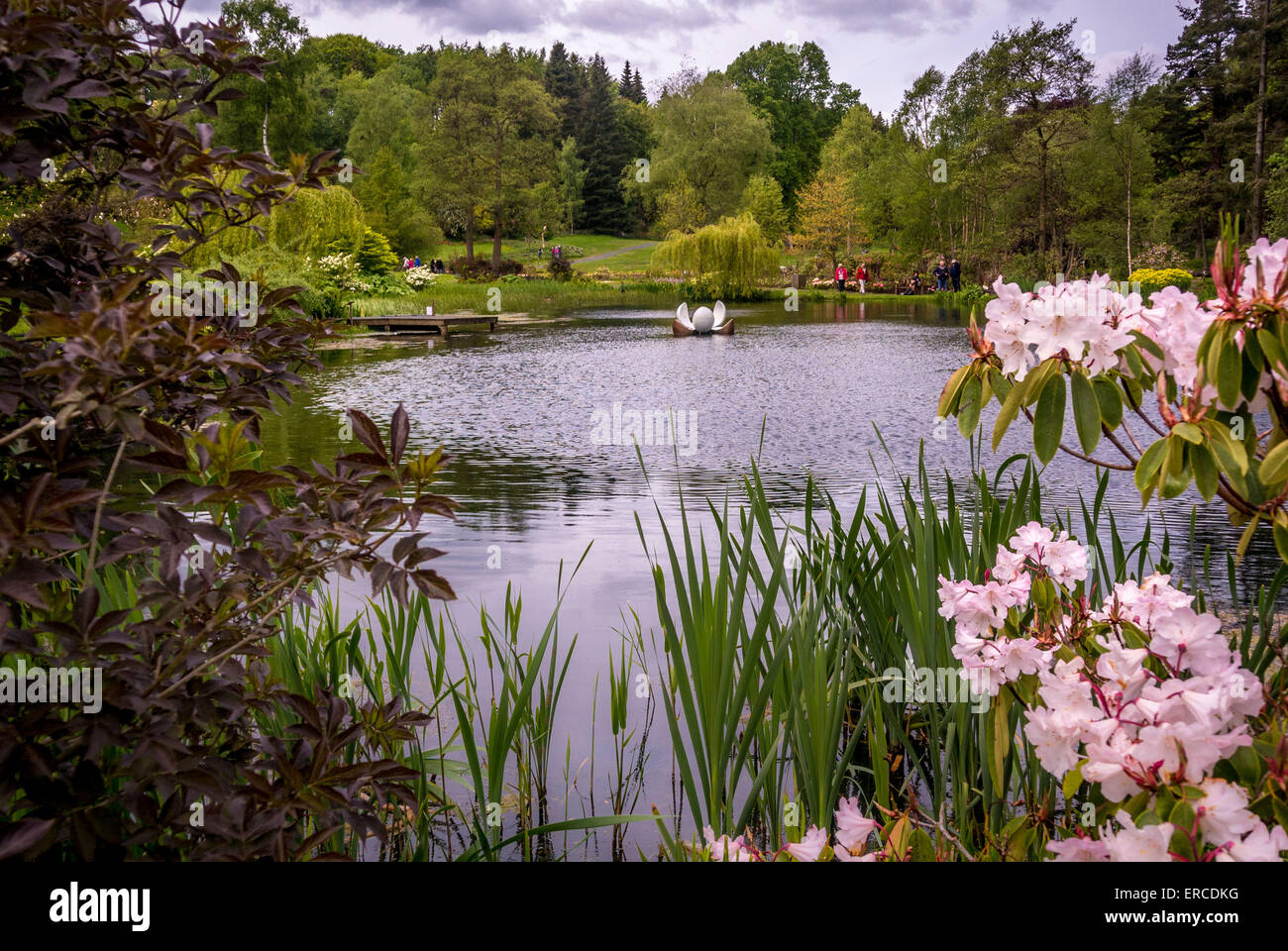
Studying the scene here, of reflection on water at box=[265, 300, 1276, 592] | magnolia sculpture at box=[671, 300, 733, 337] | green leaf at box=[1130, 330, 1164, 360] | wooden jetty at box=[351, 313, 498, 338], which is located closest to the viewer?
green leaf at box=[1130, 330, 1164, 360]

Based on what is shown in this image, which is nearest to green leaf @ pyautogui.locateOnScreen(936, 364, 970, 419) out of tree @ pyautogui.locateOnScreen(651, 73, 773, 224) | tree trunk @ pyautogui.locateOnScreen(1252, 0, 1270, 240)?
tree trunk @ pyautogui.locateOnScreen(1252, 0, 1270, 240)

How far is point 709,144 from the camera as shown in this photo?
4178cm

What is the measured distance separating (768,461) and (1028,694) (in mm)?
5753

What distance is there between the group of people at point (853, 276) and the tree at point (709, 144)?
7.75 meters

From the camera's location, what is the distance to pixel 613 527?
523 centimetres

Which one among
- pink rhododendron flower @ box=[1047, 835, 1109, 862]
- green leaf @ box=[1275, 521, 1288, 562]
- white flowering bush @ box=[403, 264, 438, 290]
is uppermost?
white flowering bush @ box=[403, 264, 438, 290]

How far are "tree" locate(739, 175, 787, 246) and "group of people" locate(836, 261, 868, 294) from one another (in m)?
3.81

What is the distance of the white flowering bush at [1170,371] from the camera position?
106cm

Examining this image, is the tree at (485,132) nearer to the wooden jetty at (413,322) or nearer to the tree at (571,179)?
the tree at (571,179)

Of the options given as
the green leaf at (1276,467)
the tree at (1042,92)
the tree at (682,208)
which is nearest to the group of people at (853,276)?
the tree at (682,208)

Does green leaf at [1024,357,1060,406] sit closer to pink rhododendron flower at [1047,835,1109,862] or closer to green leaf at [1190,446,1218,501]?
green leaf at [1190,446,1218,501]

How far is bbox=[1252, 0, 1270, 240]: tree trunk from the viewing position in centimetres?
2158
